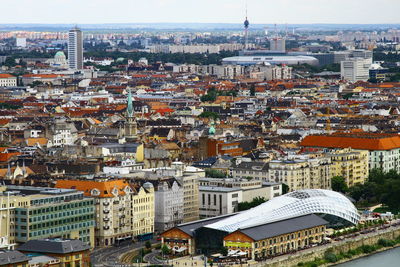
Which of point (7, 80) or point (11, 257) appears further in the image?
point (7, 80)

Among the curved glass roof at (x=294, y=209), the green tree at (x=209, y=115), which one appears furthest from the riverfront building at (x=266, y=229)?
the green tree at (x=209, y=115)

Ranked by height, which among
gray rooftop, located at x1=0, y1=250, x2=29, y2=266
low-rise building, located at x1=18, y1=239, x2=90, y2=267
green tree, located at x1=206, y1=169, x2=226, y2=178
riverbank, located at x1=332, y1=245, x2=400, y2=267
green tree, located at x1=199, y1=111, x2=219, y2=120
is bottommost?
green tree, located at x1=199, y1=111, x2=219, y2=120

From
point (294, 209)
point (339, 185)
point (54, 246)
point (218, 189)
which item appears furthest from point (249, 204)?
point (54, 246)

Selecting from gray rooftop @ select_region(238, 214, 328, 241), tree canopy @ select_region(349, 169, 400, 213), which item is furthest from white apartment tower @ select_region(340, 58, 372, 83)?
gray rooftop @ select_region(238, 214, 328, 241)

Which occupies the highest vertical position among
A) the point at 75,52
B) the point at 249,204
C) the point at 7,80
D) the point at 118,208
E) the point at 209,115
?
the point at 118,208

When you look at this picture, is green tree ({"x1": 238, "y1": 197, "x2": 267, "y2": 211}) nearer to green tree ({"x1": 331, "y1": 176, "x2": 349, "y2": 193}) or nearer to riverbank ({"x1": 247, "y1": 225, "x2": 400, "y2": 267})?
riverbank ({"x1": 247, "y1": 225, "x2": 400, "y2": 267})

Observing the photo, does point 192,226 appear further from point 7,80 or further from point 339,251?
point 7,80
